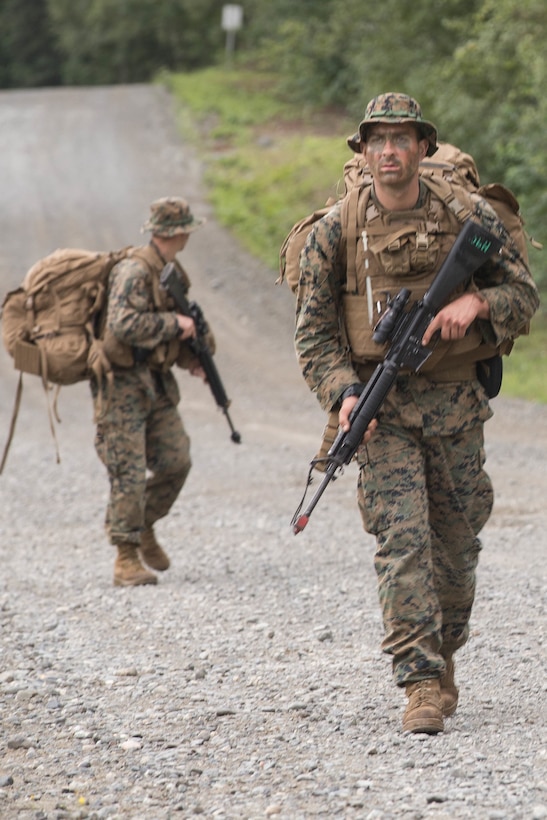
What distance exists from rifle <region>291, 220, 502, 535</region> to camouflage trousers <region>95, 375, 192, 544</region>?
3.33 metres

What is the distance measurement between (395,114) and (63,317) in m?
3.78

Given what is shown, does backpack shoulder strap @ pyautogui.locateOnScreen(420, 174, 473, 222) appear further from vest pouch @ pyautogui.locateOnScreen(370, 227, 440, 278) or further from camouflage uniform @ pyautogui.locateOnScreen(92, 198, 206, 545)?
camouflage uniform @ pyautogui.locateOnScreen(92, 198, 206, 545)

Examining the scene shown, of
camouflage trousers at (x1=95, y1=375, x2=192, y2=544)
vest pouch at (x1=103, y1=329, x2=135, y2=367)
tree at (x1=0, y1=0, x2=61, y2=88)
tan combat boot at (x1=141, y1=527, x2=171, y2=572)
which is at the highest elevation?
vest pouch at (x1=103, y1=329, x2=135, y2=367)

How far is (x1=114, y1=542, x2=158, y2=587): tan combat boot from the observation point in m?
8.24

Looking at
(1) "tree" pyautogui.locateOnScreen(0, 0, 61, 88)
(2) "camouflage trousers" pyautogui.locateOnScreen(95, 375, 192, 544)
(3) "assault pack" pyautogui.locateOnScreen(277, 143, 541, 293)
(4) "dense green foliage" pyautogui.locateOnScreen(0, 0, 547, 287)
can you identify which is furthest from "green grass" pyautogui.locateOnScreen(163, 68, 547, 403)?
(1) "tree" pyautogui.locateOnScreen(0, 0, 61, 88)

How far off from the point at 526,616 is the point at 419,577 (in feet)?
6.72

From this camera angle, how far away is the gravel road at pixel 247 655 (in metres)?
4.40

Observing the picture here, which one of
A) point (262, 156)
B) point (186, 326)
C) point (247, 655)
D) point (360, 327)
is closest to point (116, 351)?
point (186, 326)

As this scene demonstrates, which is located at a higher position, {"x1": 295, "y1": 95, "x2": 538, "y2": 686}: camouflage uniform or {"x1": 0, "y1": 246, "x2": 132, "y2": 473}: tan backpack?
{"x1": 295, "y1": 95, "x2": 538, "y2": 686}: camouflage uniform

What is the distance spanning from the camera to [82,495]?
11.9 m

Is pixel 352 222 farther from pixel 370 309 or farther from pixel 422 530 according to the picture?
pixel 422 530

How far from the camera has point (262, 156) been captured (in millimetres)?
28828

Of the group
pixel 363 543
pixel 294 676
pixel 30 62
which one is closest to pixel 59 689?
pixel 294 676

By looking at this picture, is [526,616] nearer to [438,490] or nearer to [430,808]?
[438,490]
